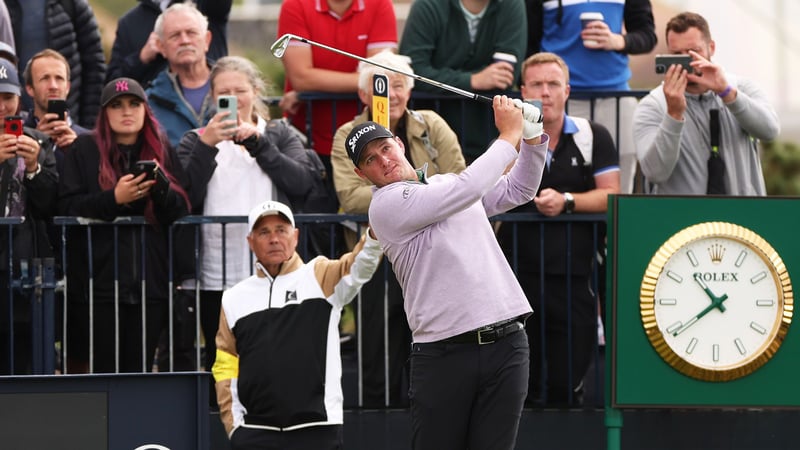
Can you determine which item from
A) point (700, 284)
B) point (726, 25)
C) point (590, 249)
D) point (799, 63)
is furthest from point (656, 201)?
point (799, 63)

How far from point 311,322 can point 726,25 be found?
16007mm

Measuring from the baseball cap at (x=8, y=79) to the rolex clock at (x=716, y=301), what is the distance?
3.90 meters

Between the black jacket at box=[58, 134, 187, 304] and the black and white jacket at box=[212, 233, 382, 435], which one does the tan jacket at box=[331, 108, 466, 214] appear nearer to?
the black jacket at box=[58, 134, 187, 304]

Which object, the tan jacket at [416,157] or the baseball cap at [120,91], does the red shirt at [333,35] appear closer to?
the tan jacket at [416,157]

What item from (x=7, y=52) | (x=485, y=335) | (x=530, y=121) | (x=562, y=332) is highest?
(x=7, y=52)

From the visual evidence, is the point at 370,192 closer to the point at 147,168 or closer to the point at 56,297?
the point at 147,168

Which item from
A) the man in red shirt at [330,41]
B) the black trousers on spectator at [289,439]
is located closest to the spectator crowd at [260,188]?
the man in red shirt at [330,41]

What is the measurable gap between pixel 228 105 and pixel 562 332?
230 centimetres

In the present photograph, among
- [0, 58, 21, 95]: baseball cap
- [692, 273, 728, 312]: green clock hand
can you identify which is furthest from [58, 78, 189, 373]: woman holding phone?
[692, 273, 728, 312]: green clock hand

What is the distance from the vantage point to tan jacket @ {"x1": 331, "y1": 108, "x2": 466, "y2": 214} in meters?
8.66

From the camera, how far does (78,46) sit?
33.3ft

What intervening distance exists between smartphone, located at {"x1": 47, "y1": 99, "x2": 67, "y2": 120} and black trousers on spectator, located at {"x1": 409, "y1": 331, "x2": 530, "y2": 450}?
3.43m

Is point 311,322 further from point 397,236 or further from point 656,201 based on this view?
point 656,201

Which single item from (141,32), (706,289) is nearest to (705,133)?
(706,289)
